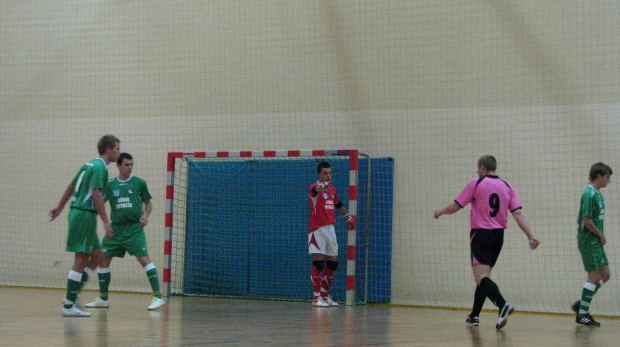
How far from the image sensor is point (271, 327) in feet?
27.7

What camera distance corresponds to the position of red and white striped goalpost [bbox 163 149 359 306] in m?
12.8

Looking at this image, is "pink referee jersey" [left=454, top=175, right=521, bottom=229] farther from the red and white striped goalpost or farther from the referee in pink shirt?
the red and white striped goalpost

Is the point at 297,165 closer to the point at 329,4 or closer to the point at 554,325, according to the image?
the point at 329,4

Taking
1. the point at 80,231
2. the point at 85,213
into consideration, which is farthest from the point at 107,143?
the point at 80,231

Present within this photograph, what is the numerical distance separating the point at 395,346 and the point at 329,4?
8.26 meters

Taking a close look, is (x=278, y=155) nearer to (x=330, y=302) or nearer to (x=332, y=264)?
(x=332, y=264)

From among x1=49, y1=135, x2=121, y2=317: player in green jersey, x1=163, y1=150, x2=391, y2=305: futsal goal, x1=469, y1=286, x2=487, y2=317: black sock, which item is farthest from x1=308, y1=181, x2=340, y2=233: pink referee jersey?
x1=49, y1=135, x2=121, y2=317: player in green jersey

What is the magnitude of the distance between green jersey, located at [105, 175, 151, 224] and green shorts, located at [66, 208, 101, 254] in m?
1.46

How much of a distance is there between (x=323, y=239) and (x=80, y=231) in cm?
415

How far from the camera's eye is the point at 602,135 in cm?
1203

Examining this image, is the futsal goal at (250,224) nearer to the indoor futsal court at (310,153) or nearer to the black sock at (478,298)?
the indoor futsal court at (310,153)

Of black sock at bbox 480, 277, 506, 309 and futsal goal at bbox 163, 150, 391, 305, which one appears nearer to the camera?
black sock at bbox 480, 277, 506, 309

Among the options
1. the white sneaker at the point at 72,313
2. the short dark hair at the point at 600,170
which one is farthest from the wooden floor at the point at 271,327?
the short dark hair at the point at 600,170

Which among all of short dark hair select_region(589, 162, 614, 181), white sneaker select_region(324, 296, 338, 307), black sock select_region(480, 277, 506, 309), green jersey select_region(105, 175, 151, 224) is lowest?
white sneaker select_region(324, 296, 338, 307)
